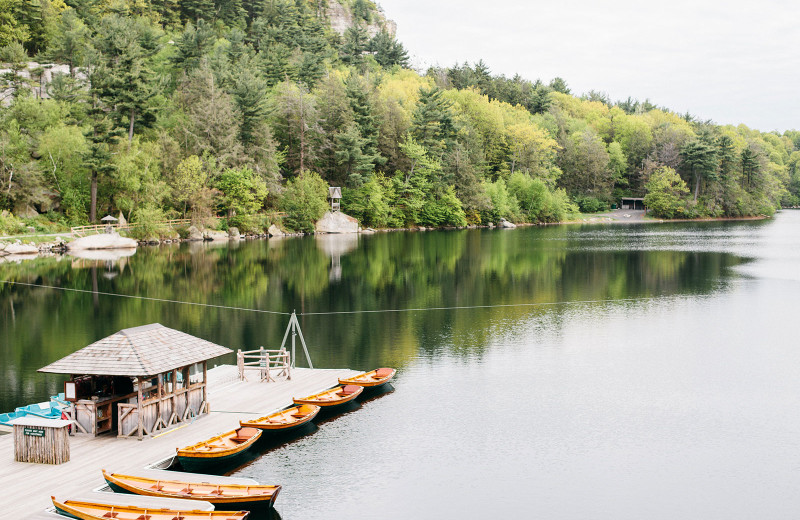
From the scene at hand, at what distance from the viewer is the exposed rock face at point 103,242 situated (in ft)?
218

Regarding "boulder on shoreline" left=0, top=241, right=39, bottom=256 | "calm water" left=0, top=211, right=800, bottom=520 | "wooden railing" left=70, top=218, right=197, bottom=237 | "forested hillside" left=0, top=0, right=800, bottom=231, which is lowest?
"calm water" left=0, top=211, right=800, bottom=520

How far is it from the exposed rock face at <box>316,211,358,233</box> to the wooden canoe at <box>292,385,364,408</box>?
7017cm

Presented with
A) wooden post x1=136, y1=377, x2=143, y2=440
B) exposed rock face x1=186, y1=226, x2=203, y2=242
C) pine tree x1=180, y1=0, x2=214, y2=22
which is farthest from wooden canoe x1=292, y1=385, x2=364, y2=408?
pine tree x1=180, y1=0, x2=214, y2=22

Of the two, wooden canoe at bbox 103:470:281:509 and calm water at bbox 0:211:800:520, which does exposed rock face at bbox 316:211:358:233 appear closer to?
calm water at bbox 0:211:800:520

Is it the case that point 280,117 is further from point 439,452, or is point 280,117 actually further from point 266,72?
point 439,452

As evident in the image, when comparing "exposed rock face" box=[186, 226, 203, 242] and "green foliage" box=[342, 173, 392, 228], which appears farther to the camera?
"green foliage" box=[342, 173, 392, 228]

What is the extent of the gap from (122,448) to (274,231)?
70.5 meters

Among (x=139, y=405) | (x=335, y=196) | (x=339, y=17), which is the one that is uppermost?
(x=339, y=17)

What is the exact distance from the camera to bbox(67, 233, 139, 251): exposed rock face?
2613 inches

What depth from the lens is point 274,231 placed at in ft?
284

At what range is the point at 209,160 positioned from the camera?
8006 cm

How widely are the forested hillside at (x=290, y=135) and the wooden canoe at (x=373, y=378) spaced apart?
5374 cm

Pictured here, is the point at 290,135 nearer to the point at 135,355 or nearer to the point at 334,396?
the point at 334,396

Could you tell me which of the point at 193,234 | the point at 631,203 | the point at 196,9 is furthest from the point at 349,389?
the point at 631,203
